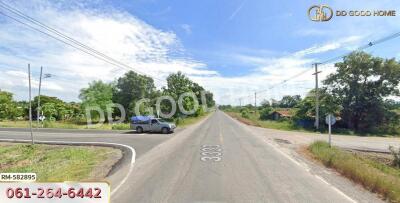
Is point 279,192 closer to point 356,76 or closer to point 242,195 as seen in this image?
point 242,195

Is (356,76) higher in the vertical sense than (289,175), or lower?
higher

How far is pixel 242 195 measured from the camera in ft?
28.7

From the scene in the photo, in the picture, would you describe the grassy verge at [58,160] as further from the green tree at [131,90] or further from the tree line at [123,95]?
the green tree at [131,90]

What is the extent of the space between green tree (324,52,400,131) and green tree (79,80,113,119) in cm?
4803

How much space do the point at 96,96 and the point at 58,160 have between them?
170 feet

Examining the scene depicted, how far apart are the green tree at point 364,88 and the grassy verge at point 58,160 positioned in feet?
135

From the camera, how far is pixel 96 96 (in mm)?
68375

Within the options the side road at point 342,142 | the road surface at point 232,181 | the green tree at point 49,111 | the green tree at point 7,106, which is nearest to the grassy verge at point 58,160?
the road surface at point 232,181

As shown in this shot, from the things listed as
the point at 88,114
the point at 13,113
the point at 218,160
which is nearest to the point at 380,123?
the point at 218,160

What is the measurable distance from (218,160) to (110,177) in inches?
215

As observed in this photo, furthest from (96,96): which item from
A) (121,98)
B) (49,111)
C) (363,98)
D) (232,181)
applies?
(232,181)

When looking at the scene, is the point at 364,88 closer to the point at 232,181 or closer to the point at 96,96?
the point at 232,181

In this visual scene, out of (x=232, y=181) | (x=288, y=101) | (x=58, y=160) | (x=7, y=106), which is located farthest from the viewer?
(x=288, y=101)

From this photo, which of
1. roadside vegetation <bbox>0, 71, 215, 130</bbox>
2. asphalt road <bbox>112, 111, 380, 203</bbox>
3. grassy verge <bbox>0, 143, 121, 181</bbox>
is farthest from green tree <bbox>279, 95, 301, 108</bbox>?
asphalt road <bbox>112, 111, 380, 203</bbox>
